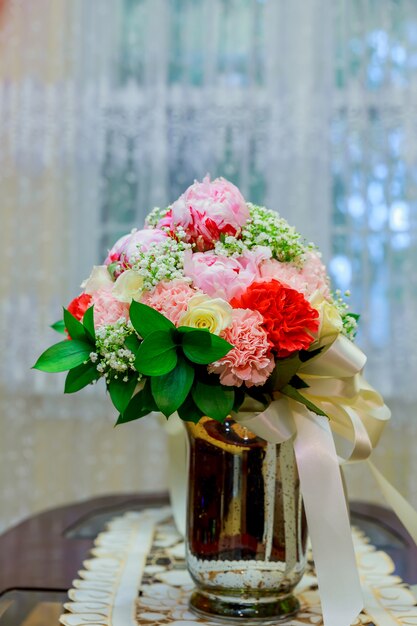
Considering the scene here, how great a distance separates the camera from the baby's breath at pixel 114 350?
932 millimetres

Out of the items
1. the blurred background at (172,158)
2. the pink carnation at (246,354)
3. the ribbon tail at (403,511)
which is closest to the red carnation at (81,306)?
the pink carnation at (246,354)

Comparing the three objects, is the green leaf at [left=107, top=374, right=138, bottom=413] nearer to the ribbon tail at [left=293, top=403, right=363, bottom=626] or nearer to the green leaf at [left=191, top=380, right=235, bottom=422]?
the green leaf at [left=191, top=380, right=235, bottom=422]

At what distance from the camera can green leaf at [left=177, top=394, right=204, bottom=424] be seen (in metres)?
0.94

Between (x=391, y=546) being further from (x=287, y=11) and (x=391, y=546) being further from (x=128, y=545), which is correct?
(x=287, y=11)

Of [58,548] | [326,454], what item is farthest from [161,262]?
[58,548]

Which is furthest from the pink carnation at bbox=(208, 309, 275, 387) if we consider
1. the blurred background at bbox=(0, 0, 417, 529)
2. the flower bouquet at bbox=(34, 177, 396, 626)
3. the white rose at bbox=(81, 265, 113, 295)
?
the blurred background at bbox=(0, 0, 417, 529)

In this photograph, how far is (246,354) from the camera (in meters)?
0.90

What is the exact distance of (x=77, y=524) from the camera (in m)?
1.52

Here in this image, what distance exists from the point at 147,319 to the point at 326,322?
227 mm

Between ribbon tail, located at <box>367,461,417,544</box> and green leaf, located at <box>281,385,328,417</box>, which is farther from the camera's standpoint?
ribbon tail, located at <box>367,461,417,544</box>

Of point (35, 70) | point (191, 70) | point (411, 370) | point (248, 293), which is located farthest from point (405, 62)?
point (248, 293)

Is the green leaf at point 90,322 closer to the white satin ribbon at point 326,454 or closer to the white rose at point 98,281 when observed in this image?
the white rose at point 98,281

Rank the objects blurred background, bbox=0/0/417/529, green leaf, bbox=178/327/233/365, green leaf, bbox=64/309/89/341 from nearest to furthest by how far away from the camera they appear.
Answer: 1. green leaf, bbox=178/327/233/365
2. green leaf, bbox=64/309/89/341
3. blurred background, bbox=0/0/417/529

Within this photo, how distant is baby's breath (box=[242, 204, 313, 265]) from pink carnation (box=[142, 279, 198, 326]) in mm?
112
